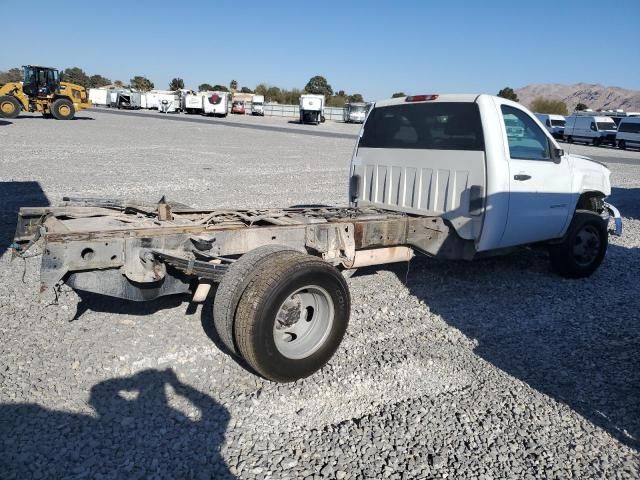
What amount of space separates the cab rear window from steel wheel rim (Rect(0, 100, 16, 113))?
29761mm

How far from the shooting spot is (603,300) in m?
5.52

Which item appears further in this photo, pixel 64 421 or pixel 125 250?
pixel 125 250

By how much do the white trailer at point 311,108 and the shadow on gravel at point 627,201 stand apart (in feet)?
118

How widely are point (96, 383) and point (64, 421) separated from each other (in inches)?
16.6

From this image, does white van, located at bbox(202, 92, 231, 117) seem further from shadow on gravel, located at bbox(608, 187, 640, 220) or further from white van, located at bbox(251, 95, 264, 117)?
shadow on gravel, located at bbox(608, 187, 640, 220)

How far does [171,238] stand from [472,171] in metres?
2.98

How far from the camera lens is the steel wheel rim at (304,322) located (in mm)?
3600

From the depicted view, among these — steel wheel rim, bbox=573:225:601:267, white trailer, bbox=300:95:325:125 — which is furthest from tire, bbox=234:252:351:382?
white trailer, bbox=300:95:325:125

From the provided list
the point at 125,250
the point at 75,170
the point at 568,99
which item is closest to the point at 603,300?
the point at 125,250

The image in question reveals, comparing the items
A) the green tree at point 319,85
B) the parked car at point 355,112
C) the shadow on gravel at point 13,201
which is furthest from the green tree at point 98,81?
the shadow on gravel at point 13,201

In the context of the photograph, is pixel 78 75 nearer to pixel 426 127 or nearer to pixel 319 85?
pixel 319 85

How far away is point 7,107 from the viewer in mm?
28828

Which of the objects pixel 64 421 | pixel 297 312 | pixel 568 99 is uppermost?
pixel 568 99

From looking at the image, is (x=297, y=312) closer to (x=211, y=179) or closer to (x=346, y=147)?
(x=211, y=179)
